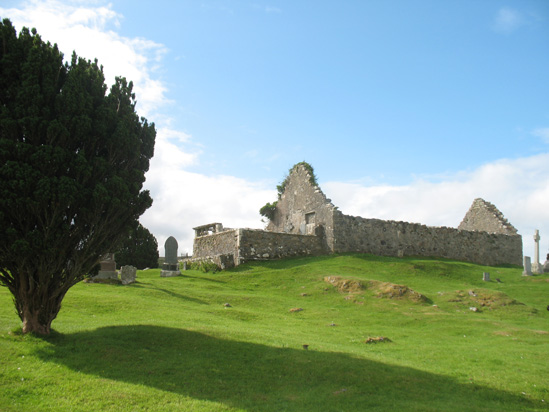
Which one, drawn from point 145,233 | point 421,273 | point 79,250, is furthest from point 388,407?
point 145,233

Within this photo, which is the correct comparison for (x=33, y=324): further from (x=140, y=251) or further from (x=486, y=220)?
(x=486, y=220)

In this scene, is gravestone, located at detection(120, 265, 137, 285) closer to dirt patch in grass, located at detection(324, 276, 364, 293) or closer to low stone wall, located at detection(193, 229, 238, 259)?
low stone wall, located at detection(193, 229, 238, 259)

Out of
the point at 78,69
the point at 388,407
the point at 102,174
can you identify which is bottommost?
the point at 388,407

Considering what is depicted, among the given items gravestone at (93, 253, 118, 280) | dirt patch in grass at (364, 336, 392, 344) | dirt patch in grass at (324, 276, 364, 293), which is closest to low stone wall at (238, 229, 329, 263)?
dirt patch in grass at (324, 276, 364, 293)

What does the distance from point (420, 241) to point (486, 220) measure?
11.3 m

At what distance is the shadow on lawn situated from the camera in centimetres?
888

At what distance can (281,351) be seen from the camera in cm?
1161

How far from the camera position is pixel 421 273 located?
2597cm

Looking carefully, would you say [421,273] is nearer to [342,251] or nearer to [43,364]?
[342,251]

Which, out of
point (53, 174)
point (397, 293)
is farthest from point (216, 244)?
point (53, 174)

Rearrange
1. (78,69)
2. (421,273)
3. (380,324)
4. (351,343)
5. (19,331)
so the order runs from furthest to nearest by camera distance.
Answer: (421,273) < (380,324) < (351,343) < (78,69) < (19,331)

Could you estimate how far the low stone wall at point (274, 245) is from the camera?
2800cm

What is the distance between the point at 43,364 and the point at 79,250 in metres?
3.01

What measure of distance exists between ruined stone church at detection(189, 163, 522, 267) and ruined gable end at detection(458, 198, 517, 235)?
119mm
